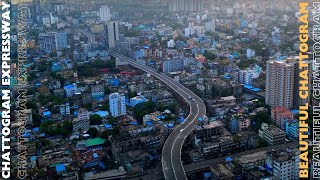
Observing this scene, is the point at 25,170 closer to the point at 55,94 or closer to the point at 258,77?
the point at 55,94

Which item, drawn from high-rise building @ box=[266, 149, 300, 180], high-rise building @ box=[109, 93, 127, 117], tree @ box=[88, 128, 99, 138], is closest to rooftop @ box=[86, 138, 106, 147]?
tree @ box=[88, 128, 99, 138]

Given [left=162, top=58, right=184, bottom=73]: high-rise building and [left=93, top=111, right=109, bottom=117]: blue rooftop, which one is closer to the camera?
[left=93, top=111, right=109, bottom=117]: blue rooftop

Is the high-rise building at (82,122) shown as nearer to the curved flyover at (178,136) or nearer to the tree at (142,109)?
the tree at (142,109)

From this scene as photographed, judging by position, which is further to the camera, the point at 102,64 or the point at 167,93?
the point at 102,64

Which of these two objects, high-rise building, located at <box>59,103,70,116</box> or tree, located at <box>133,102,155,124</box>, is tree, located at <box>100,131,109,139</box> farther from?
high-rise building, located at <box>59,103,70,116</box>

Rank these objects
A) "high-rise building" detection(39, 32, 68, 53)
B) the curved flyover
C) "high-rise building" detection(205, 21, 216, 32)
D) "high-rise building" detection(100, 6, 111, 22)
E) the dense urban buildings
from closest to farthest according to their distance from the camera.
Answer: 1. the curved flyover
2. the dense urban buildings
3. "high-rise building" detection(39, 32, 68, 53)
4. "high-rise building" detection(205, 21, 216, 32)
5. "high-rise building" detection(100, 6, 111, 22)

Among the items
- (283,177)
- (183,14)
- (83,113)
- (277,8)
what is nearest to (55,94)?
(83,113)

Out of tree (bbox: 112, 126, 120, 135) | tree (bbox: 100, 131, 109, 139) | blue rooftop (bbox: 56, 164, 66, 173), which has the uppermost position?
tree (bbox: 112, 126, 120, 135)

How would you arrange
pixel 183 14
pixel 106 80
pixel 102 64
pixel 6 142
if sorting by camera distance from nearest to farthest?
pixel 6 142 → pixel 106 80 → pixel 102 64 → pixel 183 14
